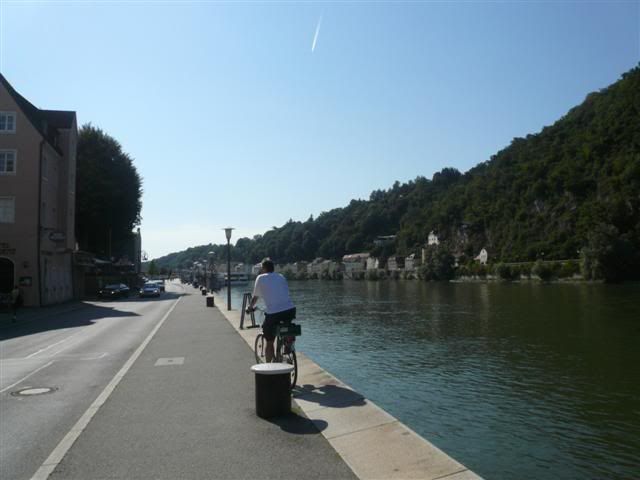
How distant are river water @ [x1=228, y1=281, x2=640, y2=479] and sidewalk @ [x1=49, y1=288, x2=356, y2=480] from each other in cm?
408

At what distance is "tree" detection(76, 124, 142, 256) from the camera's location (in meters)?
59.2

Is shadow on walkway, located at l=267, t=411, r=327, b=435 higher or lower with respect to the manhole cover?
higher

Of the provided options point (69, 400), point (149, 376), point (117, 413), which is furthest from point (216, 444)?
point (149, 376)

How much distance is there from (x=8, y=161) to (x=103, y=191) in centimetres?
2171

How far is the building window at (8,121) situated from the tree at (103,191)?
70.0 feet

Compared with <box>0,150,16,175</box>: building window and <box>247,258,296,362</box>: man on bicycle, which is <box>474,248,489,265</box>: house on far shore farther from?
<box>247,258,296,362</box>: man on bicycle

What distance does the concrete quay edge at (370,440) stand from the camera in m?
5.51

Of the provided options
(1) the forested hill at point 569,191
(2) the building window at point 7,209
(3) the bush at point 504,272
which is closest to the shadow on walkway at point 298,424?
(2) the building window at point 7,209

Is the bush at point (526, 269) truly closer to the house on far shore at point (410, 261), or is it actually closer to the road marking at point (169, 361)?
the house on far shore at point (410, 261)

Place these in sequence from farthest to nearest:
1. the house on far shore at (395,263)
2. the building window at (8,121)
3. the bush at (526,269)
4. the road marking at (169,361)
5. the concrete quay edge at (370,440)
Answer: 1. the house on far shore at (395,263)
2. the bush at (526,269)
3. the building window at (8,121)
4. the road marking at (169,361)
5. the concrete quay edge at (370,440)

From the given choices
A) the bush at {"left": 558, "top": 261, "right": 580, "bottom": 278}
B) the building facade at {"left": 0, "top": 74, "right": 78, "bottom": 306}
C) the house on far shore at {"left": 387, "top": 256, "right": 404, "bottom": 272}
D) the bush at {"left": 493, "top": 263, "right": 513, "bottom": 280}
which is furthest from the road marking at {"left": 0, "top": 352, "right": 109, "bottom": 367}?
the house on far shore at {"left": 387, "top": 256, "right": 404, "bottom": 272}

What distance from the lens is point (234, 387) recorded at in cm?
970

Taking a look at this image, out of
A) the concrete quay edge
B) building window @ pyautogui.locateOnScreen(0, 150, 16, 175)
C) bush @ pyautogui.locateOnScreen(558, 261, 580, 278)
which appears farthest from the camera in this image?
bush @ pyautogui.locateOnScreen(558, 261, 580, 278)

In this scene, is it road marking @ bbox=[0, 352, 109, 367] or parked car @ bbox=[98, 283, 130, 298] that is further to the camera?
parked car @ bbox=[98, 283, 130, 298]
